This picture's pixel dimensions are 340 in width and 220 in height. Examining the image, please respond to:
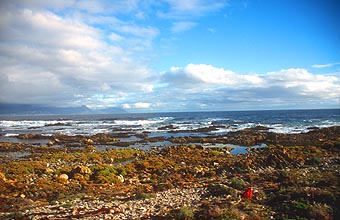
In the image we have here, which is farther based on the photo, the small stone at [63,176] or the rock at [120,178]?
the rock at [120,178]

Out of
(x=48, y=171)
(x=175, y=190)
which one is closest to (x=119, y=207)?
(x=175, y=190)

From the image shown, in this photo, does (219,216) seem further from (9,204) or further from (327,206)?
(9,204)

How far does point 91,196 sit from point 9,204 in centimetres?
326

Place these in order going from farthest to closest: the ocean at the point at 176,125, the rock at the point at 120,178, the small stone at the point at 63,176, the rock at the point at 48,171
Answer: the ocean at the point at 176,125
the rock at the point at 48,171
the rock at the point at 120,178
the small stone at the point at 63,176

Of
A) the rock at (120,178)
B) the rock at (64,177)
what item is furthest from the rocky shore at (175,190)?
the rock at (120,178)

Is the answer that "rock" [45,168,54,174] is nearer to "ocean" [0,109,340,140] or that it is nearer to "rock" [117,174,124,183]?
"rock" [117,174,124,183]

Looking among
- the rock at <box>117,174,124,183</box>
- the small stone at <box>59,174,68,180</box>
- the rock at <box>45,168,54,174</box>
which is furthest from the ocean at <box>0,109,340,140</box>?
the small stone at <box>59,174,68,180</box>

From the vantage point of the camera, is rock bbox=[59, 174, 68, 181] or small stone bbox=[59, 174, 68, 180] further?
small stone bbox=[59, 174, 68, 180]

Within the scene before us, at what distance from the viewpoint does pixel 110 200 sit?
37.6ft

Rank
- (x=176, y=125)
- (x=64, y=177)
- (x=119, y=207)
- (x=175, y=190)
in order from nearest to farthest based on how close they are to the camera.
→ (x=119, y=207)
(x=175, y=190)
(x=64, y=177)
(x=176, y=125)

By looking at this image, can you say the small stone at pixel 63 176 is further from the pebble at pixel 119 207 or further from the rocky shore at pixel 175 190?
the pebble at pixel 119 207

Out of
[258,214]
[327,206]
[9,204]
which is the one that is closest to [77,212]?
[9,204]

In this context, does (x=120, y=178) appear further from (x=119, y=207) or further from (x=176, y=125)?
(x=176, y=125)

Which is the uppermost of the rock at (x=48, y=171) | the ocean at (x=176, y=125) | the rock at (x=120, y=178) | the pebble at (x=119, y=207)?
the ocean at (x=176, y=125)
